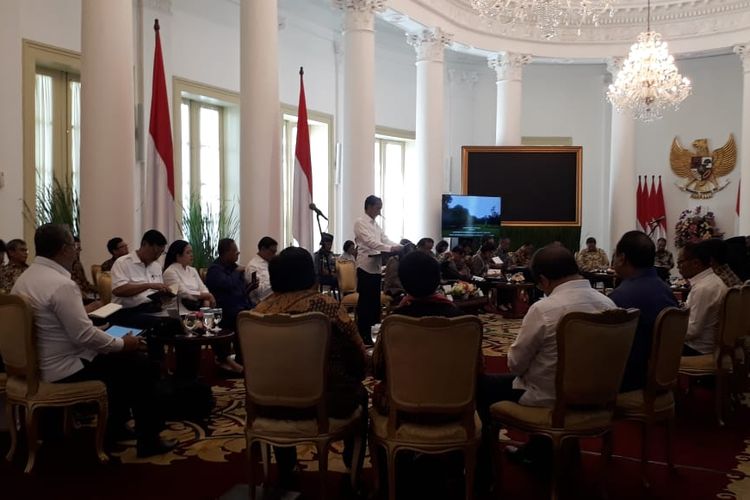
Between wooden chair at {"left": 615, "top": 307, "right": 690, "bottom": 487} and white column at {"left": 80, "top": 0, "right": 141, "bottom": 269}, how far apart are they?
16.6 feet

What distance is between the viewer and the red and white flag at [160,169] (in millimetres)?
7707

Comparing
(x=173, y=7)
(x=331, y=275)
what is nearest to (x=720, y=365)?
(x=331, y=275)

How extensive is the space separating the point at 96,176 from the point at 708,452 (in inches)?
225

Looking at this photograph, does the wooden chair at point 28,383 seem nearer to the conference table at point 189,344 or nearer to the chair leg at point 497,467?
the conference table at point 189,344

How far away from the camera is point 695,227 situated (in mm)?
15531

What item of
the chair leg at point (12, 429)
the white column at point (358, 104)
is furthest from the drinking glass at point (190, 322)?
the white column at point (358, 104)

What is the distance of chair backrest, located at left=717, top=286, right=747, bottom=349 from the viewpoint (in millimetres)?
4473

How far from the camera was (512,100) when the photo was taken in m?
14.5

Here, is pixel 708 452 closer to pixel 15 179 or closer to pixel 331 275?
pixel 331 275

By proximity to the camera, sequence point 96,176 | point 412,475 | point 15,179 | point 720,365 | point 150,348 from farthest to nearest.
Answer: point 15,179
point 96,176
point 150,348
point 720,365
point 412,475

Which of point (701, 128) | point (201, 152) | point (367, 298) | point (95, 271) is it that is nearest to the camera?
point (95, 271)

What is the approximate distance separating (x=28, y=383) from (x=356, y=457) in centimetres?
185

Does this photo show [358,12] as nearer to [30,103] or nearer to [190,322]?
[30,103]

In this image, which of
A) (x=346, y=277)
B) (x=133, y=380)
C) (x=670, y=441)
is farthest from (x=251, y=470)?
(x=346, y=277)
